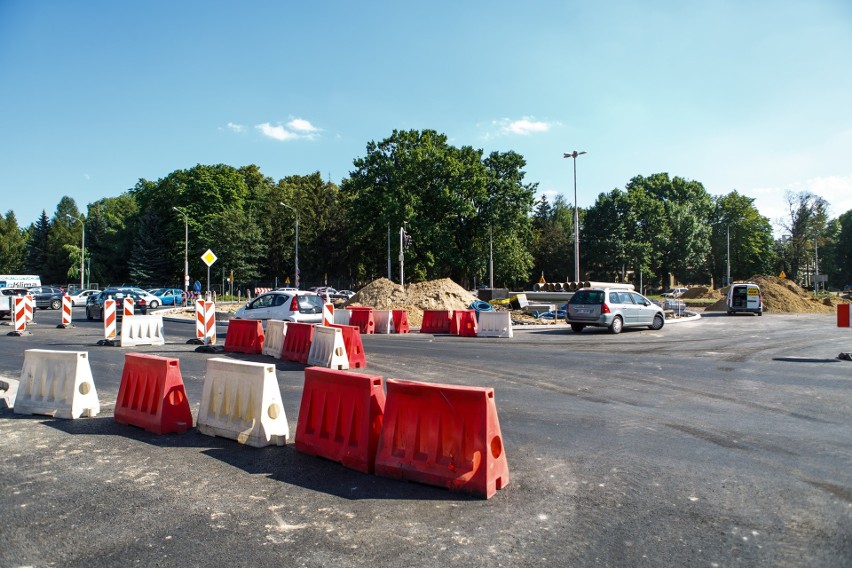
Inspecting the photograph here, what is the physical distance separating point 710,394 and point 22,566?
9175 mm

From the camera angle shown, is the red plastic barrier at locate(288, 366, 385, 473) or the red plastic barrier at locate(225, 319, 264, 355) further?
the red plastic barrier at locate(225, 319, 264, 355)

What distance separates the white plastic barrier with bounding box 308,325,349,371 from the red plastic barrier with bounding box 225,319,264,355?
3.09m

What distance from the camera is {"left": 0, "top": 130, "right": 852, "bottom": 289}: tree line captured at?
54.9m

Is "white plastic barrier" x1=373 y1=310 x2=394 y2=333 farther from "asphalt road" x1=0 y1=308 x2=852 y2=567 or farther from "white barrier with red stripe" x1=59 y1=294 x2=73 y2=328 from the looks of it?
"asphalt road" x1=0 y1=308 x2=852 y2=567

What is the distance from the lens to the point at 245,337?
49.0 ft

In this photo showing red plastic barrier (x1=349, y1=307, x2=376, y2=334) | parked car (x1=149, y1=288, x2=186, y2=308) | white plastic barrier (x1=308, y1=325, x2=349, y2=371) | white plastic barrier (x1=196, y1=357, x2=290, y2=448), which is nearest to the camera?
white plastic barrier (x1=196, y1=357, x2=290, y2=448)

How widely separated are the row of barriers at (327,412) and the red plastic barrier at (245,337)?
6783 mm

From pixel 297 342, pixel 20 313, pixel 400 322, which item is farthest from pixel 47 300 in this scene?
pixel 297 342

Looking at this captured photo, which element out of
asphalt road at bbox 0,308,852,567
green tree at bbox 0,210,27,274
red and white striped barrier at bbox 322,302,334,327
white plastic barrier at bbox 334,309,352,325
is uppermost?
green tree at bbox 0,210,27,274

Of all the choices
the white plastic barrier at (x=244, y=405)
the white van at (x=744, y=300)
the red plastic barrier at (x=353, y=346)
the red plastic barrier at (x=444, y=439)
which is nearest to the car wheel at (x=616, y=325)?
the red plastic barrier at (x=353, y=346)

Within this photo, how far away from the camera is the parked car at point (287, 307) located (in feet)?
60.3

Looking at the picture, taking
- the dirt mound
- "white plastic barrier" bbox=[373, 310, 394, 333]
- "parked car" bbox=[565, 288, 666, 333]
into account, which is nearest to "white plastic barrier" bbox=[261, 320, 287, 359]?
"white plastic barrier" bbox=[373, 310, 394, 333]

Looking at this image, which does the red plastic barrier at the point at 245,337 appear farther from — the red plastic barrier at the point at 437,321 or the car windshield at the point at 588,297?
the car windshield at the point at 588,297

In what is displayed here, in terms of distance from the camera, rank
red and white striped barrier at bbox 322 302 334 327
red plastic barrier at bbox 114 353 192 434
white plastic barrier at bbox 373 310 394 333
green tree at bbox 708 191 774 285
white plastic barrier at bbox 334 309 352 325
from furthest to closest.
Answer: green tree at bbox 708 191 774 285, white plastic barrier at bbox 373 310 394 333, white plastic barrier at bbox 334 309 352 325, red and white striped barrier at bbox 322 302 334 327, red plastic barrier at bbox 114 353 192 434
